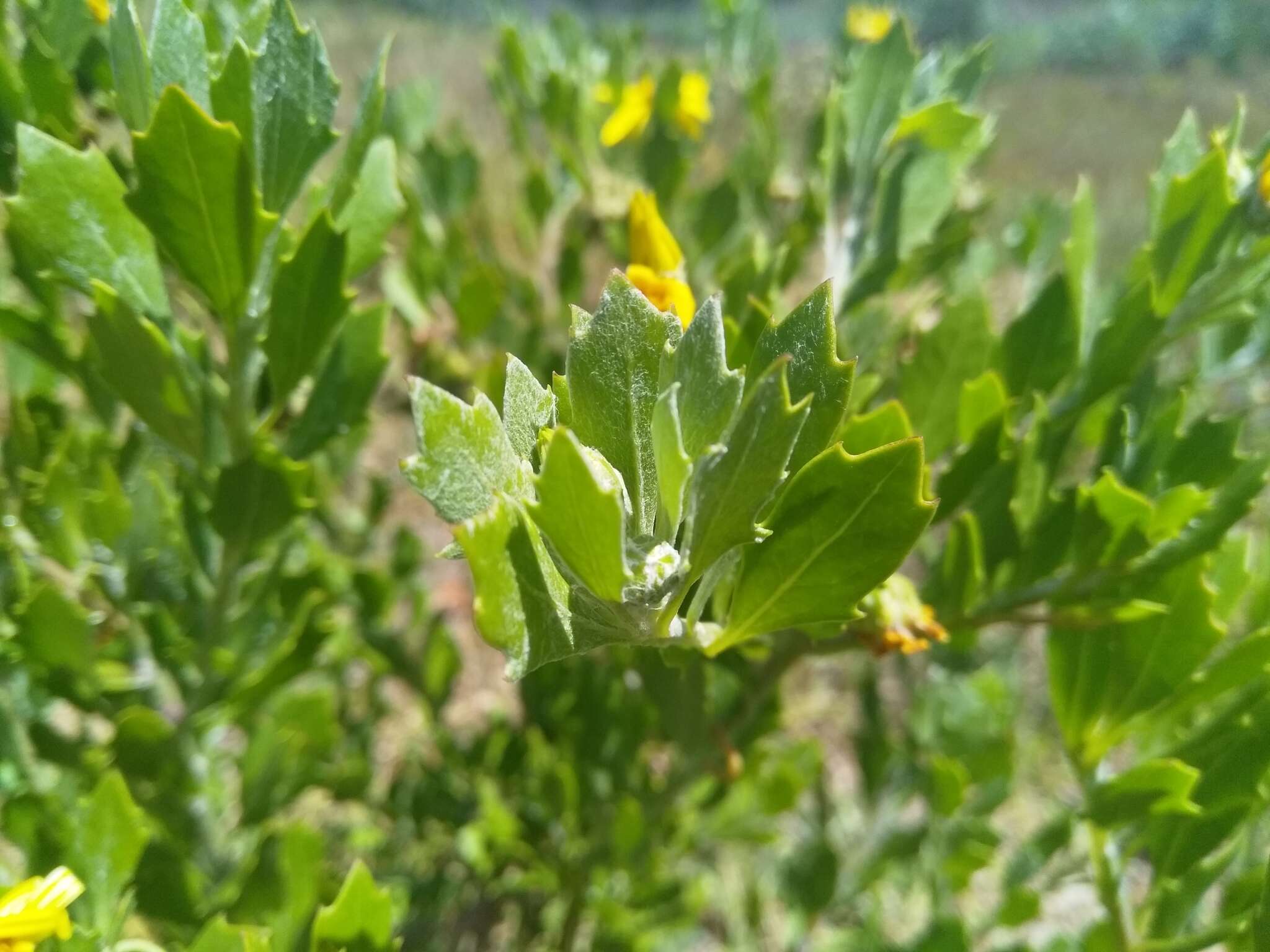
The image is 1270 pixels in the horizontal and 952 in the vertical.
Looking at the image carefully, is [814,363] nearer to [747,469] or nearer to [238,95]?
[747,469]

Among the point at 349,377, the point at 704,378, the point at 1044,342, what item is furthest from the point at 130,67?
the point at 1044,342

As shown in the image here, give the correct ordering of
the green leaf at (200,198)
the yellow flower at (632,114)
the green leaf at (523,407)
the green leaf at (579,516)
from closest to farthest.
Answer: the green leaf at (579,516) → the green leaf at (523,407) → the green leaf at (200,198) → the yellow flower at (632,114)

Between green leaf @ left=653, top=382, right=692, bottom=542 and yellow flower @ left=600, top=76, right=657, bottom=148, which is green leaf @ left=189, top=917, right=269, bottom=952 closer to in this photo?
green leaf @ left=653, top=382, right=692, bottom=542

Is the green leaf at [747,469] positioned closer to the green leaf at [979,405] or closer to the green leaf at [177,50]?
the green leaf at [979,405]

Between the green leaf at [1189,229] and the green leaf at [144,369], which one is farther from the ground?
the green leaf at [144,369]

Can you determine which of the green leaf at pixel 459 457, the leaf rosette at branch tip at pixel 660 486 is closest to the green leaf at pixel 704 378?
the leaf rosette at branch tip at pixel 660 486

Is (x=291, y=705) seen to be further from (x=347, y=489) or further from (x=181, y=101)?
(x=347, y=489)
